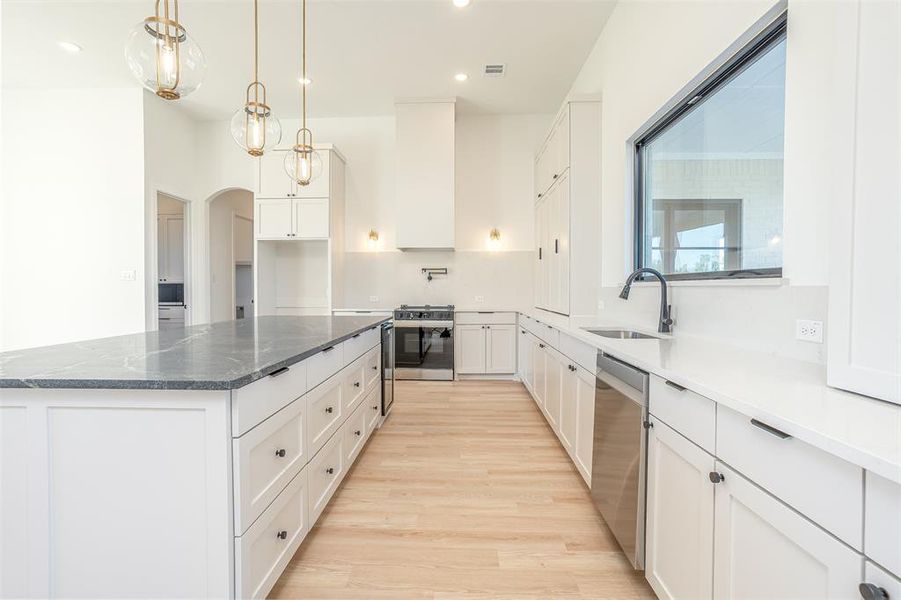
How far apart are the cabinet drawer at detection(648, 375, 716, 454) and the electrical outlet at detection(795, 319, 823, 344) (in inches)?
19.8

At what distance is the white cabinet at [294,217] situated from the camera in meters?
4.64

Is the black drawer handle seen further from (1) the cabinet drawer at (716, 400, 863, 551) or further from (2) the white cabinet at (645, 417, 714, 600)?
(2) the white cabinet at (645, 417, 714, 600)

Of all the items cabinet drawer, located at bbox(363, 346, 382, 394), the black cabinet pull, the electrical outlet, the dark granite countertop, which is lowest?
cabinet drawer, located at bbox(363, 346, 382, 394)

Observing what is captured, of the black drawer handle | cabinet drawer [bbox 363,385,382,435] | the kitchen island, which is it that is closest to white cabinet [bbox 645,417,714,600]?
the black drawer handle

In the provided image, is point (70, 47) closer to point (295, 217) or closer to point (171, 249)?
point (295, 217)

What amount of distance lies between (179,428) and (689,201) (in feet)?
8.61

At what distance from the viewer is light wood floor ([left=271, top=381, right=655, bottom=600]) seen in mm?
1461

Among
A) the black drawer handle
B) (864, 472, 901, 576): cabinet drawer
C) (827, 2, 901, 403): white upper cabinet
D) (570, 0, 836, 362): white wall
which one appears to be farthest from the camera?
(570, 0, 836, 362): white wall

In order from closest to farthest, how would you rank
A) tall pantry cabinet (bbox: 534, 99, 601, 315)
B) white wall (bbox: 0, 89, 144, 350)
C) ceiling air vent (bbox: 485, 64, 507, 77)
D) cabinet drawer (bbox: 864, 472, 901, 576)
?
1. cabinet drawer (bbox: 864, 472, 901, 576)
2. tall pantry cabinet (bbox: 534, 99, 601, 315)
3. ceiling air vent (bbox: 485, 64, 507, 77)
4. white wall (bbox: 0, 89, 144, 350)

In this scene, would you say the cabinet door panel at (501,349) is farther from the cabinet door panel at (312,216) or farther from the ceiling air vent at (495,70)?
the ceiling air vent at (495,70)

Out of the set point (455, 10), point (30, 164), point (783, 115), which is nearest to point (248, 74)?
point (455, 10)

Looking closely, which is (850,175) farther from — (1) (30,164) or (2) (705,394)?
(1) (30,164)

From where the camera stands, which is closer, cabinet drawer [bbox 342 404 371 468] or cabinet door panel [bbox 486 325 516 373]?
cabinet drawer [bbox 342 404 371 468]

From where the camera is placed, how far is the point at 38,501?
43.3 inches
